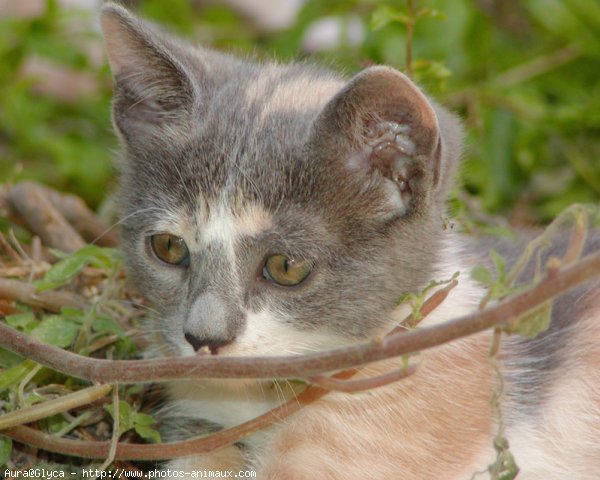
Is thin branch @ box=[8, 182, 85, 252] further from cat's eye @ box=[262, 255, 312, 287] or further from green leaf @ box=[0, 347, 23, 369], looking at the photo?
cat's eye @ box=[262, 255, 312, 287]

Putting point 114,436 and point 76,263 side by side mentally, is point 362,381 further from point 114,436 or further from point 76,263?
point 76,263

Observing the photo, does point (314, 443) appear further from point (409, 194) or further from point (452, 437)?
point (409, 194)

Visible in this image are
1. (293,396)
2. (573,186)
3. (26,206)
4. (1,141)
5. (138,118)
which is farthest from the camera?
(1,141)

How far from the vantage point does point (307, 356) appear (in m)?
1.77

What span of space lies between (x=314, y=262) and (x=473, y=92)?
1.83m

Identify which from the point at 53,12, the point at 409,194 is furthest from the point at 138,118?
the point at 53,12

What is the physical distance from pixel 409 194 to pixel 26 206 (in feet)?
4.33

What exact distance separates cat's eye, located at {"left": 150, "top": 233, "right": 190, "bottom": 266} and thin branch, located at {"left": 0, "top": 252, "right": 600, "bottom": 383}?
0.34 metres

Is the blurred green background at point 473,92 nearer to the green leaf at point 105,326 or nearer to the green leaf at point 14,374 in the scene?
the green leaf at point 105,326

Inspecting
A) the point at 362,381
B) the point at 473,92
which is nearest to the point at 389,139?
the point at 362,381

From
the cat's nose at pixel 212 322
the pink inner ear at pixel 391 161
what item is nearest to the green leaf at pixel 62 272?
the cat's nose at pixel 212 322

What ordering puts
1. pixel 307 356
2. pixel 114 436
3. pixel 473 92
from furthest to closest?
pixel 473 92
pixel 114 436
pixel 307 356

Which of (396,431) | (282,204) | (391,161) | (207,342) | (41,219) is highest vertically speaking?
(391,161)

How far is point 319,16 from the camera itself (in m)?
4.02
